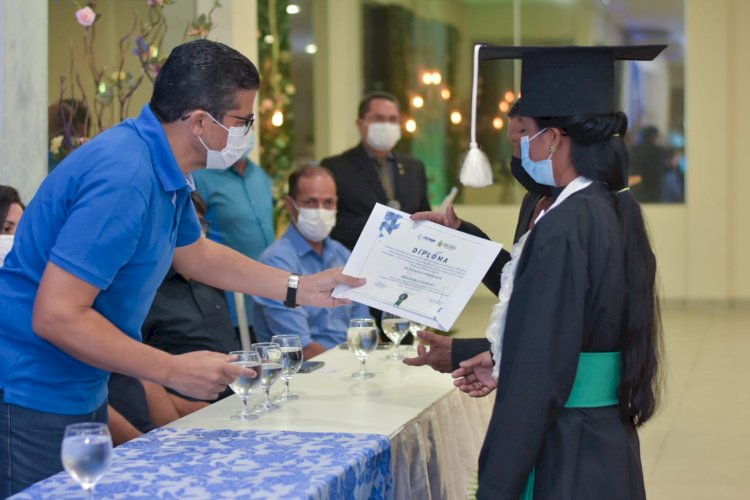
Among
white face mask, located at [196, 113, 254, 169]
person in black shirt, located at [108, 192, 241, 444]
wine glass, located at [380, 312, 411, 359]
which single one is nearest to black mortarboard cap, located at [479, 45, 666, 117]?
white face mask, located at [196, 113, 254, 169]

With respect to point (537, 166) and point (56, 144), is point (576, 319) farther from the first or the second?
point (56, 144)

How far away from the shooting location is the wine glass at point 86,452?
1868 mm

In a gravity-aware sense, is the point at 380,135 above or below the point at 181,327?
above

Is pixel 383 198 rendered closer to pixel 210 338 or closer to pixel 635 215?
pixel 210 338

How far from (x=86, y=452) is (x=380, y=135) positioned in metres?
4.76

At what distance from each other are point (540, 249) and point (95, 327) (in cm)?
96

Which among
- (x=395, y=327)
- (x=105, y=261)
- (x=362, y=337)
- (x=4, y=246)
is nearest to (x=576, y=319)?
(x=105, y=261)

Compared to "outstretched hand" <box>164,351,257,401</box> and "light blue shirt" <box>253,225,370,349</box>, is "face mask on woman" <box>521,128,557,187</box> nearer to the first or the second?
"outstretched hand" <box>164,351,257,401</box>

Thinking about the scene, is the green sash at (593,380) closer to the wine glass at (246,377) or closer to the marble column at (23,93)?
the wine glass at (246,377)

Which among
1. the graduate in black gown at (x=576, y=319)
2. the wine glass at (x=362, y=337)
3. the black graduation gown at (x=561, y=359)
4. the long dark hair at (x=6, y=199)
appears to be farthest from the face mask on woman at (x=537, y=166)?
the long dark hair at (x=6, y=199)

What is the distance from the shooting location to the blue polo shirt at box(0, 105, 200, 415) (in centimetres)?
234

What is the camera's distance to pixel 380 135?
21.3ft

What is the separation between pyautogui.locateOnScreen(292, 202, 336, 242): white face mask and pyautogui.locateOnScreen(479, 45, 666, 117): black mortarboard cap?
2253mm

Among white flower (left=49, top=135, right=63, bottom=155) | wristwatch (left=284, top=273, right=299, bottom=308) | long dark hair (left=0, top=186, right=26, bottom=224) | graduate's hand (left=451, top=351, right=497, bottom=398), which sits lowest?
graduate's hand (left=451, top=351, right=497, bottom=398)
